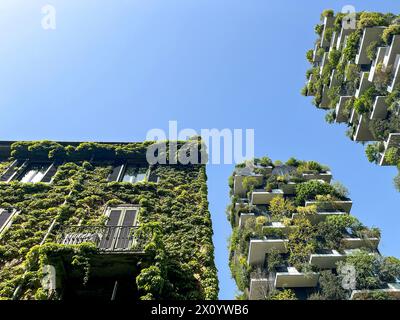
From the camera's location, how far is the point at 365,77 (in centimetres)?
2420

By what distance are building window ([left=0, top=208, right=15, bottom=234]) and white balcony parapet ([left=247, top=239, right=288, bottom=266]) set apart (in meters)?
11.5

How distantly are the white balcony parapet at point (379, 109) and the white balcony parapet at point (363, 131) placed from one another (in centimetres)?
86

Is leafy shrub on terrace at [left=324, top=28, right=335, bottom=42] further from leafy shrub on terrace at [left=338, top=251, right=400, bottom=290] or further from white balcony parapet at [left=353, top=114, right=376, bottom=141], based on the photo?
leafy shrub on terrace at [left=338, top=251, right=400, bottom=290]

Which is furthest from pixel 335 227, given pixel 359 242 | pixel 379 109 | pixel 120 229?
pixel 120 229

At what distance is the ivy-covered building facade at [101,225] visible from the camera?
474 inches

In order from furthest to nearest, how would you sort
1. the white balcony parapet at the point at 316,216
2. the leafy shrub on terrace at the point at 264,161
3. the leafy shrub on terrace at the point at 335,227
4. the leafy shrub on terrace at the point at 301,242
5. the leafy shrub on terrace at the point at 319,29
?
the leafy shrub on terrace at the point at 319,29 → the leafy shrub on terrace at the point at 264,161 → the white balcony parapet at the point at 316,216 → the leafy shrub on terrace at the point at 335,227 → the leafy shrub on terrace at the point at 301,242

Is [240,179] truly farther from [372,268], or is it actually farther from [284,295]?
[372,268]

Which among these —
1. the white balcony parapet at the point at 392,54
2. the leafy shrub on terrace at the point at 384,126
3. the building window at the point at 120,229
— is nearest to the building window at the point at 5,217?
the building window at the point at 120,229

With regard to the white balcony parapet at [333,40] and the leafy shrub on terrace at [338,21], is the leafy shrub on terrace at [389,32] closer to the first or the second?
the leafy shrub on terrace at [338,21]

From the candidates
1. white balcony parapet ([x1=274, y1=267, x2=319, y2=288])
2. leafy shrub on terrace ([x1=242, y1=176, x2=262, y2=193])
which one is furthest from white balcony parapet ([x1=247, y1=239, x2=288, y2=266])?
leafy shrub on terrace ([x1=242, y1=176, x2=262, y2=193])

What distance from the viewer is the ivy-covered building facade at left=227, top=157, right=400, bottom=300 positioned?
1783 cm

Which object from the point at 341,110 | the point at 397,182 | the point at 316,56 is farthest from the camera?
the point at 316,56

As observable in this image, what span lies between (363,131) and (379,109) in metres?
2.79

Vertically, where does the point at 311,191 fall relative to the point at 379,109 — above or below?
below
